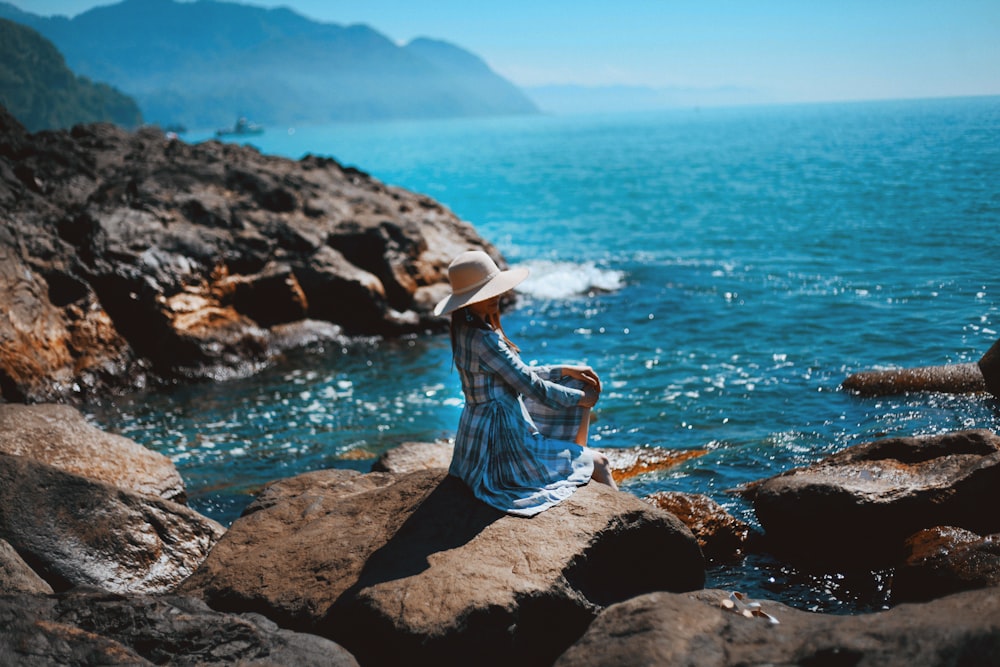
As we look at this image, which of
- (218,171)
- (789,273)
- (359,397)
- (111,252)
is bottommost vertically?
(359,397)

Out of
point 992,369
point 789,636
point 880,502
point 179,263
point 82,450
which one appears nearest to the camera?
point 789,636

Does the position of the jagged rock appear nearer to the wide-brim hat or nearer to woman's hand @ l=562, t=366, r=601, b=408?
the wide-brim hat

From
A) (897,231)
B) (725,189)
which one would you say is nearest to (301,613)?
(897,231)

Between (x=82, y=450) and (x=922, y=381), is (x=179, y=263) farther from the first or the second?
(x=922, y=381)

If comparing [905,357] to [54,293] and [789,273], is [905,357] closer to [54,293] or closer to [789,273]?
[789,273]

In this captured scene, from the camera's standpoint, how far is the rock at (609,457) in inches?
387

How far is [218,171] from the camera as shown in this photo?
73.7 ft

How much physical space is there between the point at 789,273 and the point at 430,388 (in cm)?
1205

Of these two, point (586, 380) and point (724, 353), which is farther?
point (724, 353)

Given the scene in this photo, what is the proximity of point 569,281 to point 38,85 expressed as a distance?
53494 millimetres

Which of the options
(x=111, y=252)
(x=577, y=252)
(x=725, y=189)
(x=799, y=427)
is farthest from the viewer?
(x=725, y=189)

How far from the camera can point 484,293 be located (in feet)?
21.5

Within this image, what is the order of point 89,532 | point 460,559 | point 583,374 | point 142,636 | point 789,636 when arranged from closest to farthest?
point 789,636 < point 142,636 < point 460,559 < point 583,374 < point 89,532

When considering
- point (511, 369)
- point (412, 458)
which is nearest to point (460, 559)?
point (511, 369)
